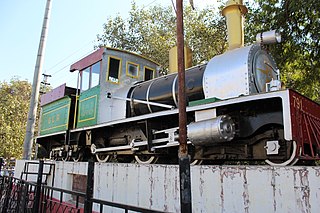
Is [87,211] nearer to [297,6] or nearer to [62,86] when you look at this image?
[62,86]

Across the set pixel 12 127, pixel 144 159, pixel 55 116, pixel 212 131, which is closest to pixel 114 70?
→ pixel 144 159

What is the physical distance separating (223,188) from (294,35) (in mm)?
7183

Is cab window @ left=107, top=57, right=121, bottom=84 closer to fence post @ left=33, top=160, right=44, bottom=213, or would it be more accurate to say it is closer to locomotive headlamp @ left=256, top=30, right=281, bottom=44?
fence post @ left=33, top=160, right=44, bottom=213

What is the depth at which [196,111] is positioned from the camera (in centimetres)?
414

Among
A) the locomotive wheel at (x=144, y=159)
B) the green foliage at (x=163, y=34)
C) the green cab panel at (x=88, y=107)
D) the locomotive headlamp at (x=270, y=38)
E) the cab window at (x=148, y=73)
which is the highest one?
the green foliage at (x=163, y=34)

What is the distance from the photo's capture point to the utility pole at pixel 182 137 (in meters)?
1.81

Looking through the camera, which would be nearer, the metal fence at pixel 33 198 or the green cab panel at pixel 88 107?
the metal fence at pixel 33 198

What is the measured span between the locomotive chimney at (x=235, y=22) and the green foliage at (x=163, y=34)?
835cm

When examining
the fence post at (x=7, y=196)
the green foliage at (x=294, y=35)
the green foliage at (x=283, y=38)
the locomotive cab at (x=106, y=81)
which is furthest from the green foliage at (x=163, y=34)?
the fence post at (x=7, y=196)

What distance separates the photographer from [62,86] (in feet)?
27.0

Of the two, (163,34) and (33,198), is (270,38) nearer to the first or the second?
(33,198)

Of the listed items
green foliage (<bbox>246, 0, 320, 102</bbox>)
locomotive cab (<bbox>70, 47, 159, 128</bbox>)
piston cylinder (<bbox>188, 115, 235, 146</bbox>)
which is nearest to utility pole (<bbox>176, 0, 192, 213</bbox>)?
piston cylinder (<bbox>188, 115, 235, 146</bbox>)

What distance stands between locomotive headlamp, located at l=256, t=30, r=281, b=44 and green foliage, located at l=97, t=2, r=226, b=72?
358 inches

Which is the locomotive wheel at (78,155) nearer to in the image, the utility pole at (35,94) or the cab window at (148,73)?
the utility pole at (35,94)
